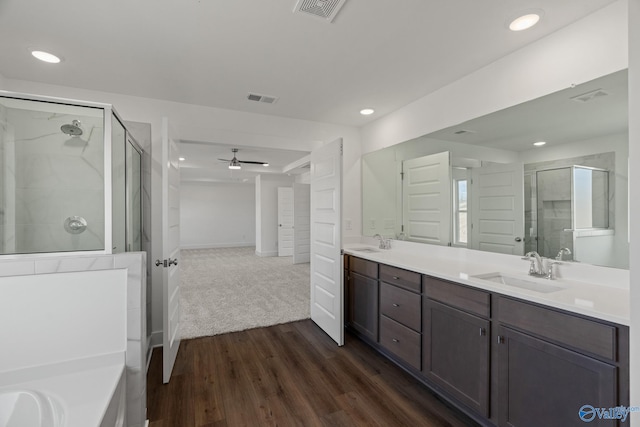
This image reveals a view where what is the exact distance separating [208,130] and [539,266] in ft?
10.6

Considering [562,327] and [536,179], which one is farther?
[536,179]

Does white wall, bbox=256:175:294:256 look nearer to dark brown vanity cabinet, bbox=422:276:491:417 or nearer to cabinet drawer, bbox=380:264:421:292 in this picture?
cabinet drawer, bbox=380:264:421:292

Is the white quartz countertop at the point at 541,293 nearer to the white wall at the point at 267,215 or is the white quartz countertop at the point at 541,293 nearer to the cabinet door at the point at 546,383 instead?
the cabinet door at the point at 546,383

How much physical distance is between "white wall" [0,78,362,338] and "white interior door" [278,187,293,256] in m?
4.70

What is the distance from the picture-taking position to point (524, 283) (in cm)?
194

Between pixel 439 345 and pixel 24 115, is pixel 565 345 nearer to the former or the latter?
pixel 439 345

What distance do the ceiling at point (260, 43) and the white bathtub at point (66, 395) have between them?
6.74ft

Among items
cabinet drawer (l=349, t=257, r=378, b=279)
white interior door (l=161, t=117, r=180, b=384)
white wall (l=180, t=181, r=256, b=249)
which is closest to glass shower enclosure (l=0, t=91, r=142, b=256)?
white interior door (l=161, t=117, r=180, b=384)

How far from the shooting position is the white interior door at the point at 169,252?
2219 millimetres

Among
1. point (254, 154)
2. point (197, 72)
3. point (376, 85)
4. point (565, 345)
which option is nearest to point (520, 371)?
Result: point (565, 345)

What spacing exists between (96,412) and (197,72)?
2350 millimetres

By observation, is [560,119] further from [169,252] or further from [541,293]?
[169,252]

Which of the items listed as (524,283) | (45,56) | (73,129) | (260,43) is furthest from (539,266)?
(45,56)

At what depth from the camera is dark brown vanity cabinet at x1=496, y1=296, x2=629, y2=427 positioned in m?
1.22
